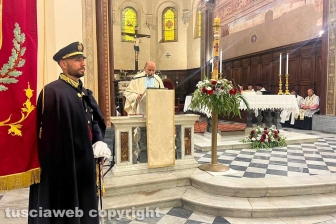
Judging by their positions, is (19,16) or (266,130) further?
(266,130)

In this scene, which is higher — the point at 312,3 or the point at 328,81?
the point at 312,3

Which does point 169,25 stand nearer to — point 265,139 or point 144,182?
point 265,139

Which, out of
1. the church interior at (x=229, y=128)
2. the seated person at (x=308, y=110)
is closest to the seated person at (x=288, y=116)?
the church interior at (x=229, y=128)

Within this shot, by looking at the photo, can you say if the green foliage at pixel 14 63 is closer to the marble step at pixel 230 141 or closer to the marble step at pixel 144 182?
the marble step at pixel 144 182

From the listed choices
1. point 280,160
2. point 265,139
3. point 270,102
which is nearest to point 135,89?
point 280,160

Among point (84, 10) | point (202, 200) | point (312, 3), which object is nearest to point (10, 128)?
point (202, 200)

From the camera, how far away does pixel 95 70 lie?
809cm

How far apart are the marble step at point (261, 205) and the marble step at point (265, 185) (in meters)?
0.07

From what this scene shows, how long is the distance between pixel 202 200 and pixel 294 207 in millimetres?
1136

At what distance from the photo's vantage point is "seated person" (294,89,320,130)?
872cm

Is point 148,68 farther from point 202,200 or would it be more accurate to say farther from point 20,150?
point 20,150

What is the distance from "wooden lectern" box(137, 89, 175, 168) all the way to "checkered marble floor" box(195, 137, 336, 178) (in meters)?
0.98

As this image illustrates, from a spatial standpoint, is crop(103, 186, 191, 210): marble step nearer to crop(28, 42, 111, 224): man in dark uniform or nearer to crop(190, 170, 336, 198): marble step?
crop(190, 170, 336, 198): marble step

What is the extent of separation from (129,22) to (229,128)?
41.1 ft
